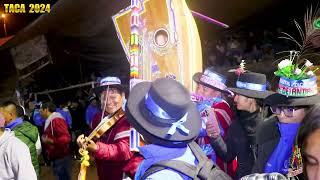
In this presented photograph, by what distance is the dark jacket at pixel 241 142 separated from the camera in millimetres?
3416

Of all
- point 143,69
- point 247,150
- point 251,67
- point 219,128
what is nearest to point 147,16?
point 143,69

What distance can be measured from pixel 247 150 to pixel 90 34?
6613 mm

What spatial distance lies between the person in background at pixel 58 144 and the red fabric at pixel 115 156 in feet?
10.0

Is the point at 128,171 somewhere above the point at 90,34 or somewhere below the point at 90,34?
below

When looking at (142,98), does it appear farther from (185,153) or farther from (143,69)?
(143,69)

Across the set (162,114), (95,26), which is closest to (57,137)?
(95,26)

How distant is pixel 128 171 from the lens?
344 cm

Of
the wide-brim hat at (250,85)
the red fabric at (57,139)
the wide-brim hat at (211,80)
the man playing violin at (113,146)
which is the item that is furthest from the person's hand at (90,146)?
the red fabric at (57,139)

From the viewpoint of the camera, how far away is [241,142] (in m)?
3.42

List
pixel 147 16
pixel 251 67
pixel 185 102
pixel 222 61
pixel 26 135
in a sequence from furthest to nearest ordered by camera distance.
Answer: pixel 222 61 < pixel 251 67 < pixel 26 135 < pixel 147 16 < pixel 185 102

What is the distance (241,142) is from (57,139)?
403 cm

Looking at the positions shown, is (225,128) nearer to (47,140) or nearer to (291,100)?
(291,100)

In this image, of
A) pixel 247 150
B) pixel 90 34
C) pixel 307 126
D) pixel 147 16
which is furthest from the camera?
pixel 90 34

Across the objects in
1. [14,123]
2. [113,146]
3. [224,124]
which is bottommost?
[14,123]
